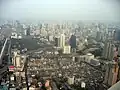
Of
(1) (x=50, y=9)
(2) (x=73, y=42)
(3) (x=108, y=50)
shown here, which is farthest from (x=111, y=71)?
(1) (x=50, y=9)

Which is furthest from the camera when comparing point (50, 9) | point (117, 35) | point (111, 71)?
point (117, 35)

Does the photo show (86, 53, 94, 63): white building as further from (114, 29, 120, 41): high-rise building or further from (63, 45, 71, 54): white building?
(114, 29, 120, 41): high-rise building

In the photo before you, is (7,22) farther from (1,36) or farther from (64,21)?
(64,21)

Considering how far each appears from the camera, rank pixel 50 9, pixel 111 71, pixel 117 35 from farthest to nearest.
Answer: pixel 117 35 < pixel 111 71 < pixel 50 9

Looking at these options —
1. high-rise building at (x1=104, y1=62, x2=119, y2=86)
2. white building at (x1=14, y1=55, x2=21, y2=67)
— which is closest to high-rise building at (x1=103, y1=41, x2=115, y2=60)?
high-rise building at (x1=104, y1=62, x2=119, y2=86)

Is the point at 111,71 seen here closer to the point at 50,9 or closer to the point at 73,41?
the point at 73,41

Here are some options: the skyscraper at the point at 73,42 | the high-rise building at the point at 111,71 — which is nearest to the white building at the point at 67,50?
the skyscraper at the point at 73,42

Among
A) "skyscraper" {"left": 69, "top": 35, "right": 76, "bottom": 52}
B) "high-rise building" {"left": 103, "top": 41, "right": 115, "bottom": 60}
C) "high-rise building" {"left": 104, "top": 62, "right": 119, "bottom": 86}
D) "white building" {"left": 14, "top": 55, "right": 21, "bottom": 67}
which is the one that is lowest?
"high-rise building" {"left": 104, "top": 62, "right": 119, "bottom": 86}

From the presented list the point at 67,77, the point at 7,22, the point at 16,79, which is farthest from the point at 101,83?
the point at 7,22

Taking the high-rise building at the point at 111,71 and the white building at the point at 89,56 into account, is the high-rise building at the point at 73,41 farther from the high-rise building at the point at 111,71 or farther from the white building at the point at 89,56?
the high-rise building at the point at 111,71

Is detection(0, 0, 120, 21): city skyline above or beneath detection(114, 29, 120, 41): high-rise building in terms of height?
above

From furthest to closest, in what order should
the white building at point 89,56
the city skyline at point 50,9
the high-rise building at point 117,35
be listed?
the high-rise building at point 117,35 < the white building at point 89,56 < the city skyline at point 50,9
